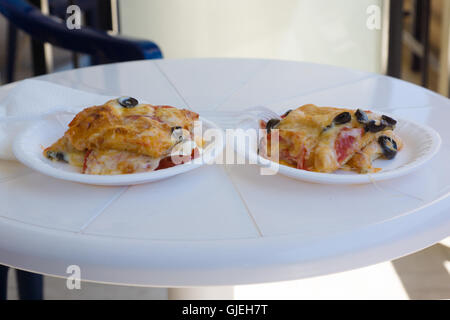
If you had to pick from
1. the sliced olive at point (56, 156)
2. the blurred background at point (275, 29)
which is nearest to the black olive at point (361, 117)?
the sliced olive at point (56, 156)

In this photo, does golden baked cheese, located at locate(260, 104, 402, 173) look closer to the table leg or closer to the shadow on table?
the table leg

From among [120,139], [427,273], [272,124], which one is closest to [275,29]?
[427,273]

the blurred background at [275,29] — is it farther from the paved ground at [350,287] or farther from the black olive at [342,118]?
the black olive at [342,118]

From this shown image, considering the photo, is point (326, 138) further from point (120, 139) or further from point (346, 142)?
point (120, 139)

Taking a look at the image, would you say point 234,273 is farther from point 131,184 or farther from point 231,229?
point 131,184

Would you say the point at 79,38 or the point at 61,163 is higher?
the point at 79,38

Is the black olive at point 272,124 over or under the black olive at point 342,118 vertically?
under
